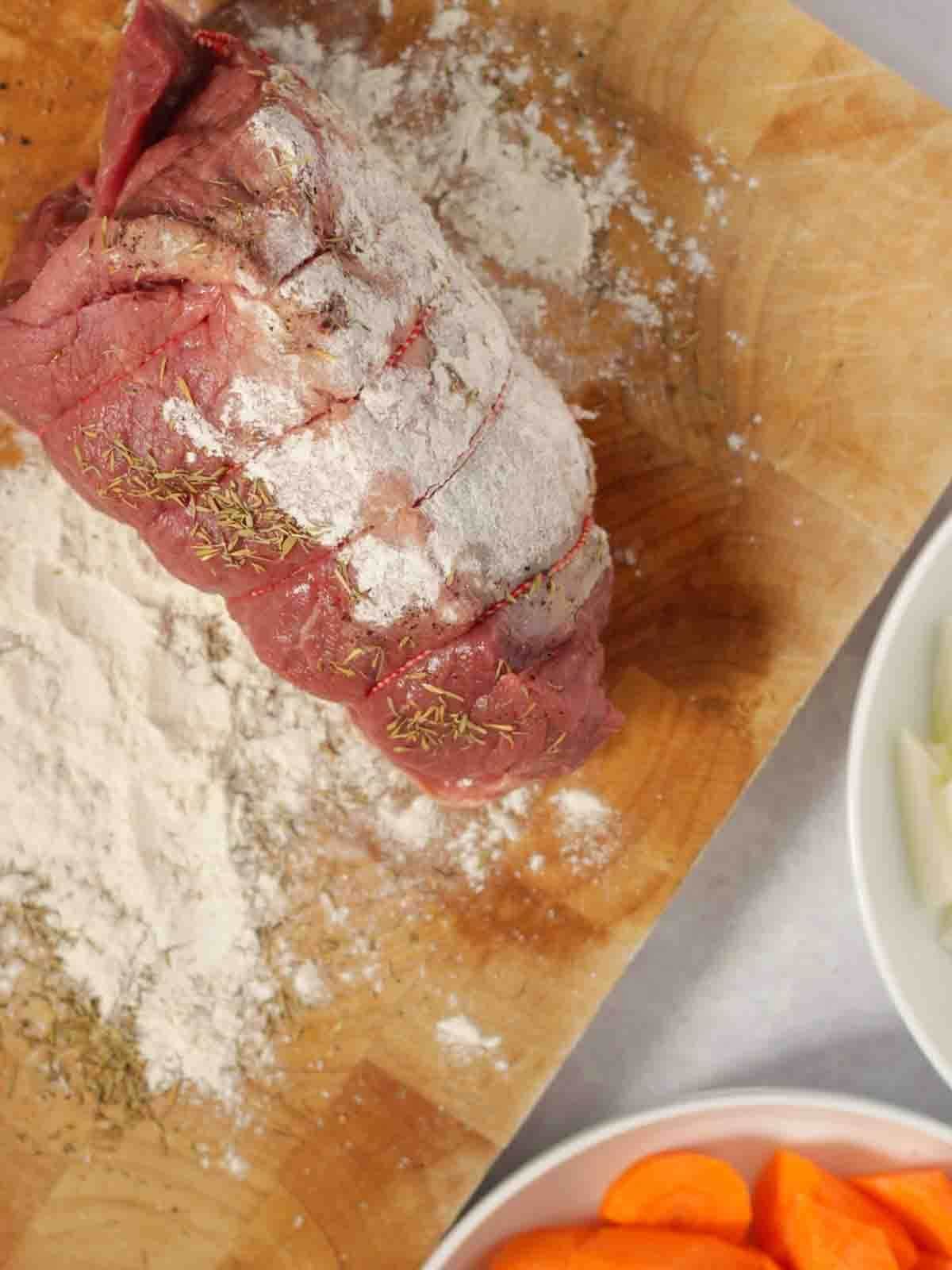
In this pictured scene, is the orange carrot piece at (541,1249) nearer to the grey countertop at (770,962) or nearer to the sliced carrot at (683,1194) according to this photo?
→ the sliced carrot at (683,1194)

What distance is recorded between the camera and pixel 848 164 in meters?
2.38

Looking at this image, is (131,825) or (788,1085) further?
(788,1085)

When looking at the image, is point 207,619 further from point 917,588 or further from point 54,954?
point 917,588

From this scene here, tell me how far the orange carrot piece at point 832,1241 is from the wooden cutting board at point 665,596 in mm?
553

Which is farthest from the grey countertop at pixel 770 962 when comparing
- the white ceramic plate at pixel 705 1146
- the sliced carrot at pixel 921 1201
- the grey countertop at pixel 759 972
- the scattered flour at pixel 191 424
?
the scattered flour at pixel 191 424

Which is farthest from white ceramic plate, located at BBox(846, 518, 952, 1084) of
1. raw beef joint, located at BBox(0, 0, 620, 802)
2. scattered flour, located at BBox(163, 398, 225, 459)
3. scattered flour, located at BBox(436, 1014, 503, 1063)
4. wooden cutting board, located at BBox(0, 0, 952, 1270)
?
scattered flour, located at BBox(163, 398, 225, 459)

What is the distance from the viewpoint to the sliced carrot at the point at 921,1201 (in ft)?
7.86

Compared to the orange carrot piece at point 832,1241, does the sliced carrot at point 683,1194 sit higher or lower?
lower

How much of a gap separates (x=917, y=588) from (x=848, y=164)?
0.82m

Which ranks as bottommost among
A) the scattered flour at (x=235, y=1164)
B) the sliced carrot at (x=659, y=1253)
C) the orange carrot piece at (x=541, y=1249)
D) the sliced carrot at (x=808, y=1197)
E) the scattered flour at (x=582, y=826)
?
the scattered flour at (x=235, y=1164)

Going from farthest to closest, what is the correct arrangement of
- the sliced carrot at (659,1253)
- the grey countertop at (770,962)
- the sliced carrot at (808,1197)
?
the grey countertop at (770,962) → the sliced carrot at (808,1197) → the sliced carrot at (659,1253)

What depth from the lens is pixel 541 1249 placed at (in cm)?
234

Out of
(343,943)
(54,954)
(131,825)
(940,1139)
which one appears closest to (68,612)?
(131,825)

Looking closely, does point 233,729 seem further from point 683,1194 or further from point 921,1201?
point 921,1201
